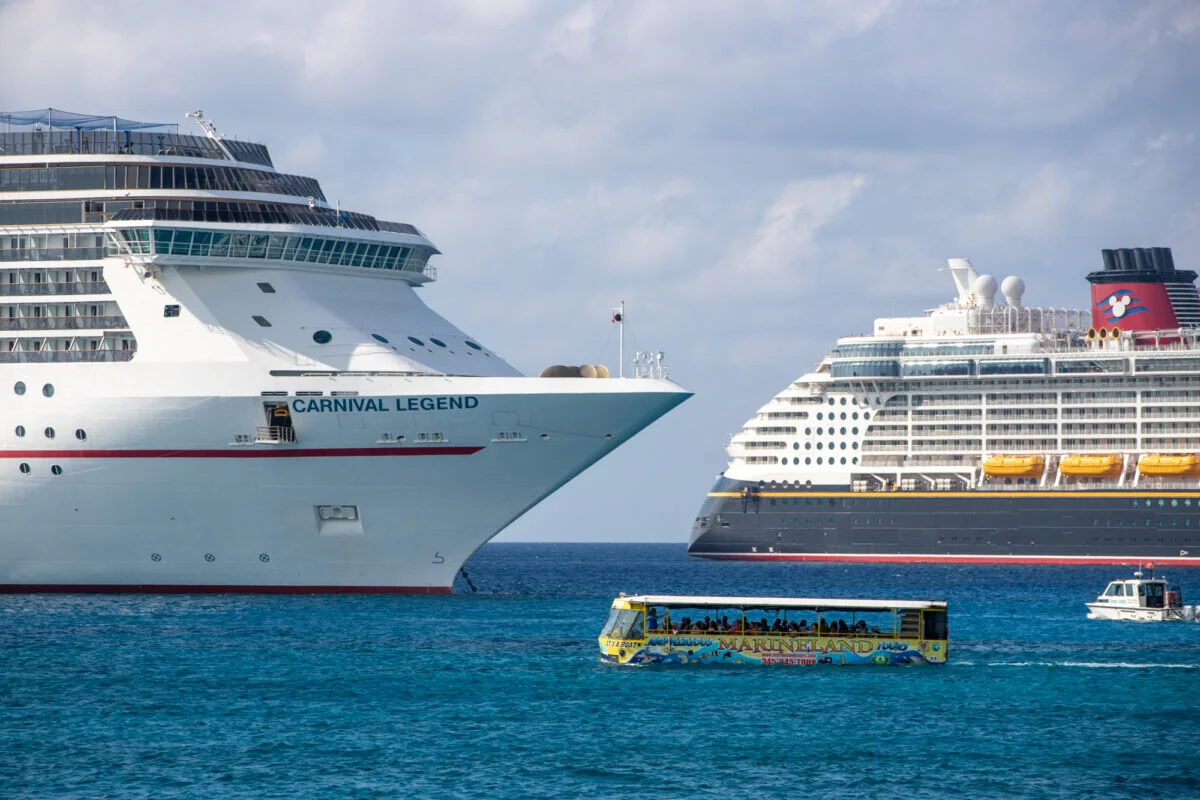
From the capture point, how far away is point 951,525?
102m

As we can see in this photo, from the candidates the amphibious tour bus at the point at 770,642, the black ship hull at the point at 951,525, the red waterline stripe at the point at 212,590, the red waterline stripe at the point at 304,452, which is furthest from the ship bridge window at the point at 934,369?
the amphibious tour bus at the point at 770,642

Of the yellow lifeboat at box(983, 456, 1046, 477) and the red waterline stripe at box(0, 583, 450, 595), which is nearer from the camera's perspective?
the red waterline stripe at box(0, 583, 450, 595)

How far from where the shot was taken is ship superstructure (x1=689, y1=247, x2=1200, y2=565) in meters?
99.9

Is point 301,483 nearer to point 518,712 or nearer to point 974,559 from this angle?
point 518,712

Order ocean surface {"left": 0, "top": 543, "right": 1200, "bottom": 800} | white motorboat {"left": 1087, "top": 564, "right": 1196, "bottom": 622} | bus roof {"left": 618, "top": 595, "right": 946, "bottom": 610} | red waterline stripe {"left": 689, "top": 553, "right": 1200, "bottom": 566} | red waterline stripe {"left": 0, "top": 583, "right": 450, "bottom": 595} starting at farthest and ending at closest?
red waterline stripe {"left": 689, "top": 553, "right": 1200, "bottom": 566}
white motorboat {"left": 1087, "top": 564, "right": 1196, "bottom": 622}
red waterline stripe {"left": 0, "top": 583, "right": 450, "bottom": 595}
bus roof {"left": 618, "top": 595, "right": 946, "bottom": 610}
ocean surface {"left": 0, "top": 543, "right": 1200, "bottom": 800}

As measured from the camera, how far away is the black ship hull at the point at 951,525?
9819cm

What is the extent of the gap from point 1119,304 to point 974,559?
18563 millimetres

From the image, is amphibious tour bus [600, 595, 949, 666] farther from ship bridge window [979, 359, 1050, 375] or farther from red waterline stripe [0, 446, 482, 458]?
ship bridge window [979, 359, 1050, 375]

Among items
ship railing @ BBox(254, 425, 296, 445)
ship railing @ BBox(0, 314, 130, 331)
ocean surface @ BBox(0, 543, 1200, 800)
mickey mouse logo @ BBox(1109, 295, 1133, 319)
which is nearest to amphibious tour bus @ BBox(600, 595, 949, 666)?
ocean surface @ BBox(0, 543, 1200, 800)

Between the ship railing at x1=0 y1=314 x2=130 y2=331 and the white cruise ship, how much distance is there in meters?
0.09

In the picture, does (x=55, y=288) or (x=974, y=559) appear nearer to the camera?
(x=55, y=288)

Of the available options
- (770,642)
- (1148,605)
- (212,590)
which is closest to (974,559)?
(1148,605)

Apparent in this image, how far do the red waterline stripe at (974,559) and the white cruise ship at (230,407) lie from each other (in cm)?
5120

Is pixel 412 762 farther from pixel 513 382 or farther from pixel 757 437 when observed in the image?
pixel 757 437
